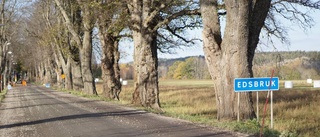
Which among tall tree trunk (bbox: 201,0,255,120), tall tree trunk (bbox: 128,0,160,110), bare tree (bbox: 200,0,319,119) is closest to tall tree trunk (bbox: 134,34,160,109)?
tall tree trunk (bbox: 128,0,160,110)

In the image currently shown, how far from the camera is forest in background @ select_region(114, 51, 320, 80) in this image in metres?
14.4

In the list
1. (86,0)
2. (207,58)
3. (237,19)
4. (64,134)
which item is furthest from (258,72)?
(86,0)

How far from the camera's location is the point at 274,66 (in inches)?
509

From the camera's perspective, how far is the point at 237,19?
12062 millimetres

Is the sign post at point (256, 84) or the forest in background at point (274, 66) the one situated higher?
the forest in background at point (274, 66)

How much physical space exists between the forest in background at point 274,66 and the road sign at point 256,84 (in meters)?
0.48

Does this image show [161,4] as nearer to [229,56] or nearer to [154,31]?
[154,31]

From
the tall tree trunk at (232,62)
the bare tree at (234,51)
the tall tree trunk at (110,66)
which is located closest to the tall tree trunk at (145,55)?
the tall tree trunk at (110,66)

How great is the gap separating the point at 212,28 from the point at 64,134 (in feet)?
18.0

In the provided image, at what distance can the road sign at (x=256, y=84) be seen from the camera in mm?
10883

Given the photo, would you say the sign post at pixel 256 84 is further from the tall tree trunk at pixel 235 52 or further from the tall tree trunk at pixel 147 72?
the tall tree trunk at pixel 147 72

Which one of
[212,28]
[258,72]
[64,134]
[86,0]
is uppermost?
[86,0]

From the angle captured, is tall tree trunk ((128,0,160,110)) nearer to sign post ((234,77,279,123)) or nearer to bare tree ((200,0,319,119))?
bare tree ((200,0,319,119))

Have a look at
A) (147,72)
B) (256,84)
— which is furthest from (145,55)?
(256,84)
